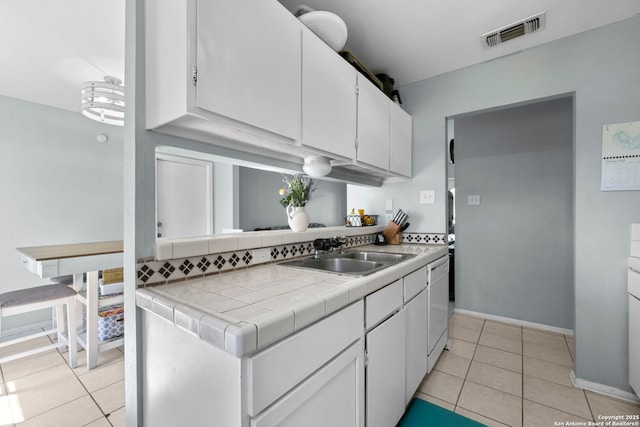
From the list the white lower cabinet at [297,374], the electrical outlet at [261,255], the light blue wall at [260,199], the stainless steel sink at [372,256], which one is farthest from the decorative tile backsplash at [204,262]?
the light blue wall at [260,199]

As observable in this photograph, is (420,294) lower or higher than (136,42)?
lower

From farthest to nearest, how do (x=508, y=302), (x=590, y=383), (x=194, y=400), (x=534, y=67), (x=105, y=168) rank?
(x=105, y=168) < (x=508, y=302) < (x=534, y=67) < (x=590, y=383) < (x=194, y=400)

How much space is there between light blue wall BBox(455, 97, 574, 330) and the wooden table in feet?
11.6

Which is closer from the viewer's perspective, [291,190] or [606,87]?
[291,190]

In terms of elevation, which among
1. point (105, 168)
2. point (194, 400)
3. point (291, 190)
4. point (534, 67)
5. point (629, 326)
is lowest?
point (629, 326)

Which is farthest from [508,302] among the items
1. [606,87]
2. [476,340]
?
[606,87]

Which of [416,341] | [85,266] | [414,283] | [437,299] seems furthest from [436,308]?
[85,266]

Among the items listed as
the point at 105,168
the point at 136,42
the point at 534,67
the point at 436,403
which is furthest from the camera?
the point at 105,168

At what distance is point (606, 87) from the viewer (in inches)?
72.8

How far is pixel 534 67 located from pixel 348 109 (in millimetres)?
1653

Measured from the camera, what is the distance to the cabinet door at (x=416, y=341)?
153 centimetres

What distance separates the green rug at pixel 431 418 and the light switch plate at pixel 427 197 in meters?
1.61

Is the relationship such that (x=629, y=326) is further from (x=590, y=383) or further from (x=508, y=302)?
(x=508, y=302)

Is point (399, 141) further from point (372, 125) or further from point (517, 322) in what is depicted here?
point (517, 322)
